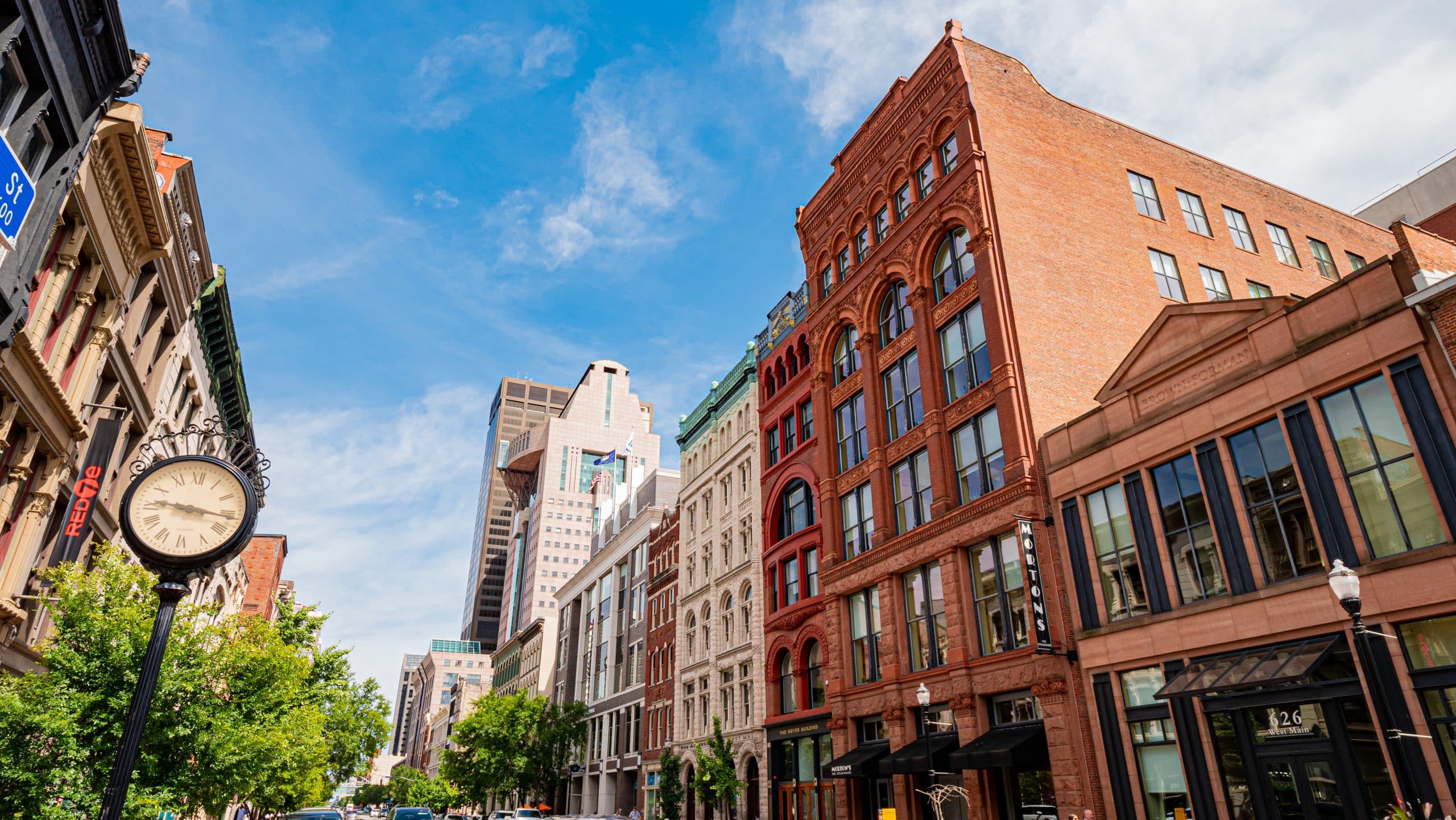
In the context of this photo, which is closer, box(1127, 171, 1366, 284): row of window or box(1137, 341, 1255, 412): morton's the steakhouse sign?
box(1137, 341, 1255, 412): morton's the steakhouse sign

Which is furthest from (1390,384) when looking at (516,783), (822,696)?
(516,783)

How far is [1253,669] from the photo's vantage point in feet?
62.3

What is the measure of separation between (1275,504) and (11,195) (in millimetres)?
25038

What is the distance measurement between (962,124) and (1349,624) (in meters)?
23.2

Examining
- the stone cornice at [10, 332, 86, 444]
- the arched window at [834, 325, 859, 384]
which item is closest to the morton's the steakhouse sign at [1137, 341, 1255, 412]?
the arched window at [834, 325, 859, 384]

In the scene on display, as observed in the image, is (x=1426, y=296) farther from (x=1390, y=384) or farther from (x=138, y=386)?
(x=138, y=386)

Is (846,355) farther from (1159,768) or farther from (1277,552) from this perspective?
(1159,768)

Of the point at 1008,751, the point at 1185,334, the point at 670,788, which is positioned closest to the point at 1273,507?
the point at 1185,334

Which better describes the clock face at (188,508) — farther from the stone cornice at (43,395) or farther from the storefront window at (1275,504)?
the storefront window at (1275,504)

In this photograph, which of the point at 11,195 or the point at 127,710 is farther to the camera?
the point at 127,710

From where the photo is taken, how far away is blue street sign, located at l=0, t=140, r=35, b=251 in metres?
12.2

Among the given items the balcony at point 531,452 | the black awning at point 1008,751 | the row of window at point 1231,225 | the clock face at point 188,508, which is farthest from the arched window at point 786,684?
the balcony at point 531,452

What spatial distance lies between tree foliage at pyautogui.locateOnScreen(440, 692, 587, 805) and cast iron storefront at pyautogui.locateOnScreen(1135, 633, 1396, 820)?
54.0 m

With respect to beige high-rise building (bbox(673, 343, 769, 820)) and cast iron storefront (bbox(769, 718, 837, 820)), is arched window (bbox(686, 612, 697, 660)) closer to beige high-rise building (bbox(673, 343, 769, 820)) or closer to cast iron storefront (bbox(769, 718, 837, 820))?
beige high-rise building (bbox(673, 343, 769, 820))
